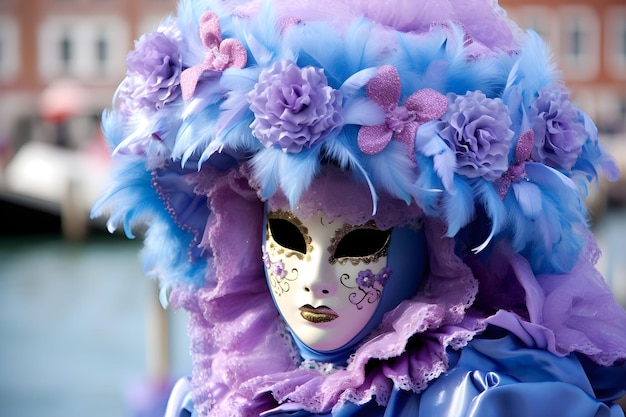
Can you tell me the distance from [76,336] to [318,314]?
18.6ft

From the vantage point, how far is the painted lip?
1.74m

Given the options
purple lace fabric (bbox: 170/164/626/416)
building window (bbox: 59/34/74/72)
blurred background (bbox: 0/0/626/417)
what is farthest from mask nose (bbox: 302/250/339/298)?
building window (bbox: 59/34/74/72)


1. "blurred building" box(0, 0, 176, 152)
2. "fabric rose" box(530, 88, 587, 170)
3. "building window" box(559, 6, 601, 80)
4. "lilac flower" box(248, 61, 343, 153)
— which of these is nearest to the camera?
"lilac flower" box(248, 61, 343, 153)

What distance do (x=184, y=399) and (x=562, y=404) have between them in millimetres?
770

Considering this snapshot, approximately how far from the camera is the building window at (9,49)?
21.5m

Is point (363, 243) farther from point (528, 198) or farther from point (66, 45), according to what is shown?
point (66, 45)

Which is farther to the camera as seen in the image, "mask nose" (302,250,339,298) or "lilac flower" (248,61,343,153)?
"mask nose" (302,250,339,298)

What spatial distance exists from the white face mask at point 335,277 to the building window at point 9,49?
20769mm

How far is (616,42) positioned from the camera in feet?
73.4

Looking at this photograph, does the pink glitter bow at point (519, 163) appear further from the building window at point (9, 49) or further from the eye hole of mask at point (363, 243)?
the building window at point (9, 49)

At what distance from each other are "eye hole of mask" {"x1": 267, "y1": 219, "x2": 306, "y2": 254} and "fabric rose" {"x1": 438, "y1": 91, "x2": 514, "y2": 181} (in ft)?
1.12

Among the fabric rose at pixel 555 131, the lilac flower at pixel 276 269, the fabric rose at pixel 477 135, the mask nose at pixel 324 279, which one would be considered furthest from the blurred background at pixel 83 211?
the mask nose at pixel 324 279

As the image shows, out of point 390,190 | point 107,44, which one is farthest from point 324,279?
point 107,44

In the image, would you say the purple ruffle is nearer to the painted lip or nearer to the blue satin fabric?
the blue satin fabric
